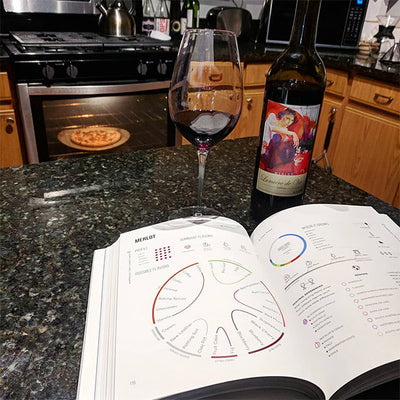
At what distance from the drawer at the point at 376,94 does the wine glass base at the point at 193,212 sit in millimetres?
1362

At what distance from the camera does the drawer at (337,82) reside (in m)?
1.73

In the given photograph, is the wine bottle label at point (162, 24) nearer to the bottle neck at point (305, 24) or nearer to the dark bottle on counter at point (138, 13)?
the dark bottle on counter at point (138, 13)

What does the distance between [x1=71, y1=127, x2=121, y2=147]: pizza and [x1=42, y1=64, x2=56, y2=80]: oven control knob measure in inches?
9.3

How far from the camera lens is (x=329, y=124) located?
1.88 meters

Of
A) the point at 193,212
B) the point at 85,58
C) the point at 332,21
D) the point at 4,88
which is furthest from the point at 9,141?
the point at 332,21

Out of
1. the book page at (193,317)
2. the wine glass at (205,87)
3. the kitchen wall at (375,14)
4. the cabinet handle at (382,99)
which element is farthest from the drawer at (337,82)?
the book page at (193,317)

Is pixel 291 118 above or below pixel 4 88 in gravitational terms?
above

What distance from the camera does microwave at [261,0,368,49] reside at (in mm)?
1901

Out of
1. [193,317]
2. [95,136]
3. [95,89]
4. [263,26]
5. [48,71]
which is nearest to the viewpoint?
[193,317]

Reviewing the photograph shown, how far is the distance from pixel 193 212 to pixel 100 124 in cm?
118

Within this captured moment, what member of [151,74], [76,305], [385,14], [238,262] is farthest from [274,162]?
[385,14]

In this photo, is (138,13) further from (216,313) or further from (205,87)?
(216,313)

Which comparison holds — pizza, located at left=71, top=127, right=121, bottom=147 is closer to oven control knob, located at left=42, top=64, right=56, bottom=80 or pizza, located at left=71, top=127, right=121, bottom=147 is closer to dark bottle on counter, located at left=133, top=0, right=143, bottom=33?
oven control knob, located at left=42, top=64, right=56, bottom=80

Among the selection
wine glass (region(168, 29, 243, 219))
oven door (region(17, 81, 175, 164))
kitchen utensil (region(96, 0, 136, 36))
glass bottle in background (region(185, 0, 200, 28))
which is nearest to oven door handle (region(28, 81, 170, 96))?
oven door (region(17, 81, 175, 164))
